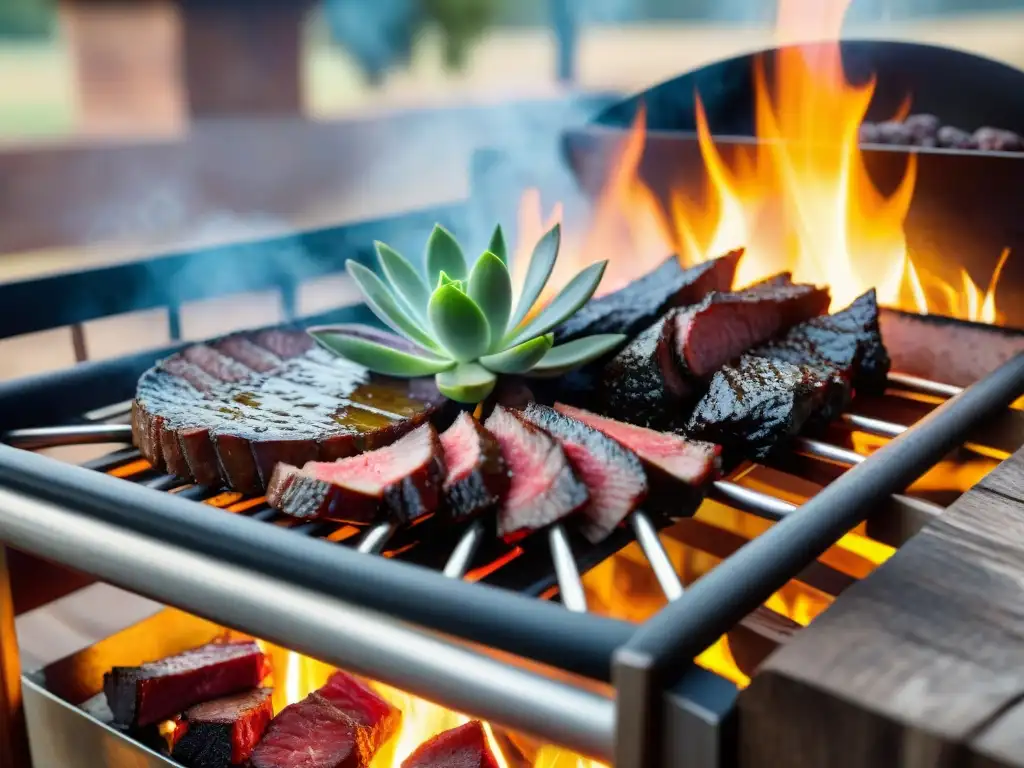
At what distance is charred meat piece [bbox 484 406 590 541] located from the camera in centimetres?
122

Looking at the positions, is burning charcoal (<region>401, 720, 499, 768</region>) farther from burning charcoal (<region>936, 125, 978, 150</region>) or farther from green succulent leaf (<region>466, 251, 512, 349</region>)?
burning charcoal (<region>936, 125, 978, 150</region>)

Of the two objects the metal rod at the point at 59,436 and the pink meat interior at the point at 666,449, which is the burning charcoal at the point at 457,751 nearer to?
the pink meat interior at the point at 666,449

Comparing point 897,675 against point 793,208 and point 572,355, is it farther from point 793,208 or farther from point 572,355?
point 793,208

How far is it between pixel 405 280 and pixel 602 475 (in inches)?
25.2

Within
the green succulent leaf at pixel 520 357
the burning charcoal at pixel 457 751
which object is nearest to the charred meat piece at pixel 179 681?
the burning charcoal at pixel 457 751

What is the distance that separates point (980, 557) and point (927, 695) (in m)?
0.31

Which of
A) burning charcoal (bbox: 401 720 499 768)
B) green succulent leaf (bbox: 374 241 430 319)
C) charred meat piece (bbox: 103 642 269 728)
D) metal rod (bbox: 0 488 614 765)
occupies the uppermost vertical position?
green succulent leaf (bbox: 374 241 430 319)

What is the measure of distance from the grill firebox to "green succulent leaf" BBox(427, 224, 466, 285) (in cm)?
57

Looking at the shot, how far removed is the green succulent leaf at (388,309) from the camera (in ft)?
5.50

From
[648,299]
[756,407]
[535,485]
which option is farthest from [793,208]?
[535,485]

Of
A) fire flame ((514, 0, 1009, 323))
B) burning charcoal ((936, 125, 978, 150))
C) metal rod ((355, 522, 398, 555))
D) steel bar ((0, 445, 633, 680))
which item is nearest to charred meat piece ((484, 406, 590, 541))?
metal rod ((355, 522, 398, 555))

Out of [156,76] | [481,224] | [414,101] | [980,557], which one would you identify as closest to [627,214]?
[481,224]

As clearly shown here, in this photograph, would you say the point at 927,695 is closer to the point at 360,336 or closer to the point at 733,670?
the point at 733,670

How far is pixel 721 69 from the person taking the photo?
2.80 meters
